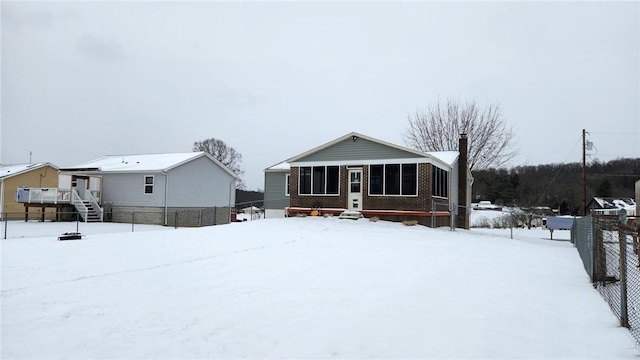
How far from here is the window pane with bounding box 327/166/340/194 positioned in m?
22.5

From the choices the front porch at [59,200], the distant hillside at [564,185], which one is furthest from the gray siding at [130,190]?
the distant hillside at [564,185]

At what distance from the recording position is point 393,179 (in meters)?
21.1

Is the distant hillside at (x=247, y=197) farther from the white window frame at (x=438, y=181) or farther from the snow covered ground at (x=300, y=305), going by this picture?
the snow covered ground at (x=300, y=305)

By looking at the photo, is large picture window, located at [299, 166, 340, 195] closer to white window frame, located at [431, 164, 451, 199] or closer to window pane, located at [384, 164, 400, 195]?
window pane, located at [384, 164, 400, 195]

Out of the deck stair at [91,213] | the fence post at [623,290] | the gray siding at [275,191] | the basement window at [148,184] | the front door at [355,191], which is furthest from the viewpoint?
the basement window at [148,184]

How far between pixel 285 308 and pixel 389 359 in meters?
2.35

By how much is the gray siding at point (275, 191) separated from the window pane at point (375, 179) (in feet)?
27.2

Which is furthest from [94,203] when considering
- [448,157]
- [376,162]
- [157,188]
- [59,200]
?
[448,157]

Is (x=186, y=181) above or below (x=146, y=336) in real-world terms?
above

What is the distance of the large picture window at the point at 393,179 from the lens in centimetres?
2066

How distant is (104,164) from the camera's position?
35438 millimetres

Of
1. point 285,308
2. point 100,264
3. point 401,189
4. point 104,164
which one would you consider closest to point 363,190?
point 401,189

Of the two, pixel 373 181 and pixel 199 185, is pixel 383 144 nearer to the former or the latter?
pixel 373 181

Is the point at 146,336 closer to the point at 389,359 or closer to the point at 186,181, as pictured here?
the point at 389,359
